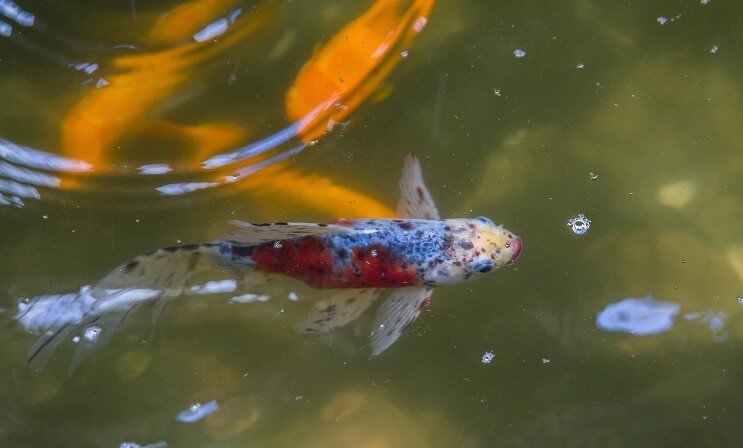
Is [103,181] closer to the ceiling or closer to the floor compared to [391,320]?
closer to the ceiling

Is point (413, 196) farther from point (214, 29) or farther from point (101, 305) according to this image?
point (101, 305)

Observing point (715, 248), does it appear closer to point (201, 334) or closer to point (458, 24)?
point (458, 24)

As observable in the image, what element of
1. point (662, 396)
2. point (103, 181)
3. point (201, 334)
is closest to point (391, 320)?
point (201, 334)

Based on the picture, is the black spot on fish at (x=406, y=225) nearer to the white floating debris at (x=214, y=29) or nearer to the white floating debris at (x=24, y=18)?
the white floating debris at (x=214, y=29)

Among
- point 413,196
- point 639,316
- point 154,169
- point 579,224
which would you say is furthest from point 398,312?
point 154,169

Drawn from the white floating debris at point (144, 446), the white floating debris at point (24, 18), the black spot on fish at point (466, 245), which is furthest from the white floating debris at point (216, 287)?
the white floating debris at point (24, 18)
